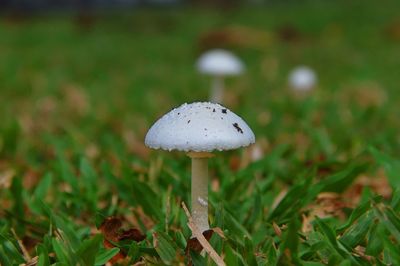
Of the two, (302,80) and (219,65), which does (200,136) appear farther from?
(302,80)

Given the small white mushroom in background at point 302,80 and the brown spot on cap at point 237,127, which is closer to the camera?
the brown spot on cap at point 237,127

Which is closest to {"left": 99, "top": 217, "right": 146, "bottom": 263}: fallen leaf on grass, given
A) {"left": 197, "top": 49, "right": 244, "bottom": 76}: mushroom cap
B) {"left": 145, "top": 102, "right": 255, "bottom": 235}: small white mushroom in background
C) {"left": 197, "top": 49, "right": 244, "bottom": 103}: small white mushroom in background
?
{"left": 145, "top": 102, "right": 255, "bottom": 235}: small white mushroom in background

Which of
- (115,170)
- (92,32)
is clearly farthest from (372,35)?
(115,170)

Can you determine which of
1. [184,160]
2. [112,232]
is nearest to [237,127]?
[112,232]

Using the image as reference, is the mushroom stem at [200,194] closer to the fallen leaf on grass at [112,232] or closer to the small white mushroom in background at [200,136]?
the small white mushroom in background at [200,136]

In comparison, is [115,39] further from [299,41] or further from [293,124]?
[293,124]

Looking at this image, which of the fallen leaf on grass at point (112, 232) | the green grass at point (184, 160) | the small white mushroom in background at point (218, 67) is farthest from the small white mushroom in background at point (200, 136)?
the small white mushroom in background at point (218, 67)

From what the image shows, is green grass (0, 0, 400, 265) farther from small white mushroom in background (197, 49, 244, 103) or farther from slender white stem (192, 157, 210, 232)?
small white mushroom in background (197, 49, 244, 103)
